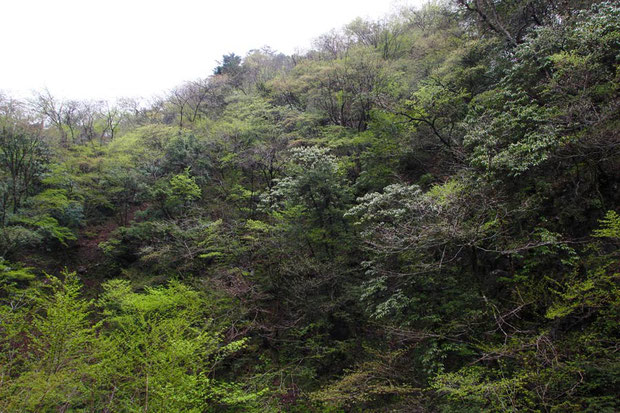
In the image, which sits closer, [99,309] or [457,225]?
[457,225]

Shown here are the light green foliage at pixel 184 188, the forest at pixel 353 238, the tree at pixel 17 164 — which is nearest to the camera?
the forest at pixel 353 238

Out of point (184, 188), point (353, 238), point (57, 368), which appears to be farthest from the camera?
point (184, 188)

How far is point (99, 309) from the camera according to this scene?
16.0 meters

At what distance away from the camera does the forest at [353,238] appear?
20.5 ft

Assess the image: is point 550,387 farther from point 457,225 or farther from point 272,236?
point 272,236

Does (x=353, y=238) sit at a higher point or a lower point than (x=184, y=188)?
lower

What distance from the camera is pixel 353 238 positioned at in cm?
1109

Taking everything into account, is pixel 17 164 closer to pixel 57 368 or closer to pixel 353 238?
pixel 57 368

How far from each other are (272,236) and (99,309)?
10670mm

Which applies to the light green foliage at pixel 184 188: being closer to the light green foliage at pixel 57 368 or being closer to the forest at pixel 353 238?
the forest at pixel 353 238

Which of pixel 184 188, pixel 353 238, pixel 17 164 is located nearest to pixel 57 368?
pixel 353 238

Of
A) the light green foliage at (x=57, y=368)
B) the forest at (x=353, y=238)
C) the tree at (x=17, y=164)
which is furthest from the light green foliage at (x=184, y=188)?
the light green foliage at (x=57, y=368)

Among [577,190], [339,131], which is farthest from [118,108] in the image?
[577,190]

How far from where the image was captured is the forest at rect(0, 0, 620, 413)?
624cm
